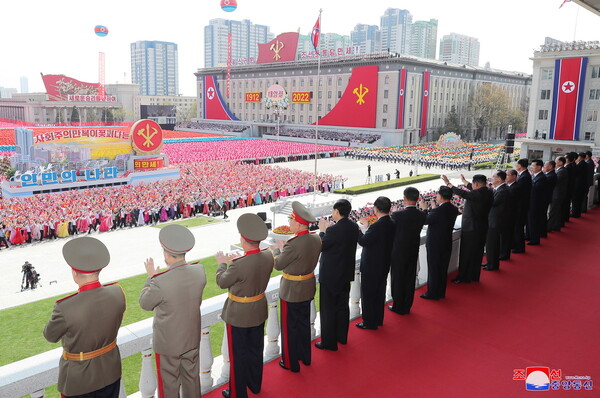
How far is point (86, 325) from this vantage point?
3.21 meters

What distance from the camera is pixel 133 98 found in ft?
414

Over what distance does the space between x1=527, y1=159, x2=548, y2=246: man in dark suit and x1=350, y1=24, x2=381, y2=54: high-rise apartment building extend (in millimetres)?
180256

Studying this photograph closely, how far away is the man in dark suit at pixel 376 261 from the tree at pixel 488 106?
249ft

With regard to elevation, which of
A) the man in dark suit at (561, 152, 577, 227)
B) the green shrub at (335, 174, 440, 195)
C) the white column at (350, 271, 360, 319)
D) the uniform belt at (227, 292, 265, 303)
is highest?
the man in dark suit at (561, 152, 577, 227)

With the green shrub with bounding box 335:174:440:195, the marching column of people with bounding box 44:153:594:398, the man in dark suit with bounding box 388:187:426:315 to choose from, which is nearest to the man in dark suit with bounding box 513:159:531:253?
the marching column of people with bounding box 44:153:594:398

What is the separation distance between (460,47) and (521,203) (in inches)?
6746

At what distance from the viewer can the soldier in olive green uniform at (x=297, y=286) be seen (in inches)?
184

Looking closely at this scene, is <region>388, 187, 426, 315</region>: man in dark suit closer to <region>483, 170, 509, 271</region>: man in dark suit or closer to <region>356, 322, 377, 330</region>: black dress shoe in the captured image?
<region>356, 322, 377, 330</region>: black dress shoe

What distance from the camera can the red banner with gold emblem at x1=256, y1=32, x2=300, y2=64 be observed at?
76312mm

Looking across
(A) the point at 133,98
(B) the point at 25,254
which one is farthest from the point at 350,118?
(A) the point at 133,98

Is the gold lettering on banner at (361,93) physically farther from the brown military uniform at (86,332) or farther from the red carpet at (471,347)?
the brown military uniform at (86,332)

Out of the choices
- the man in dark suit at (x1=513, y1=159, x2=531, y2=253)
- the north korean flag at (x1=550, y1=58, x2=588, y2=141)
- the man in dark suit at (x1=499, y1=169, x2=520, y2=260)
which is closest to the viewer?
the man in dark suit at (x1=499, y1=169, x2=520, y2=260)

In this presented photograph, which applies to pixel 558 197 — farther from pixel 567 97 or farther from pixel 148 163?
pixel 567 97

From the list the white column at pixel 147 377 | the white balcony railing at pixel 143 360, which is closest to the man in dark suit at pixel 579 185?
the white balcony railing at pixel 143 360
